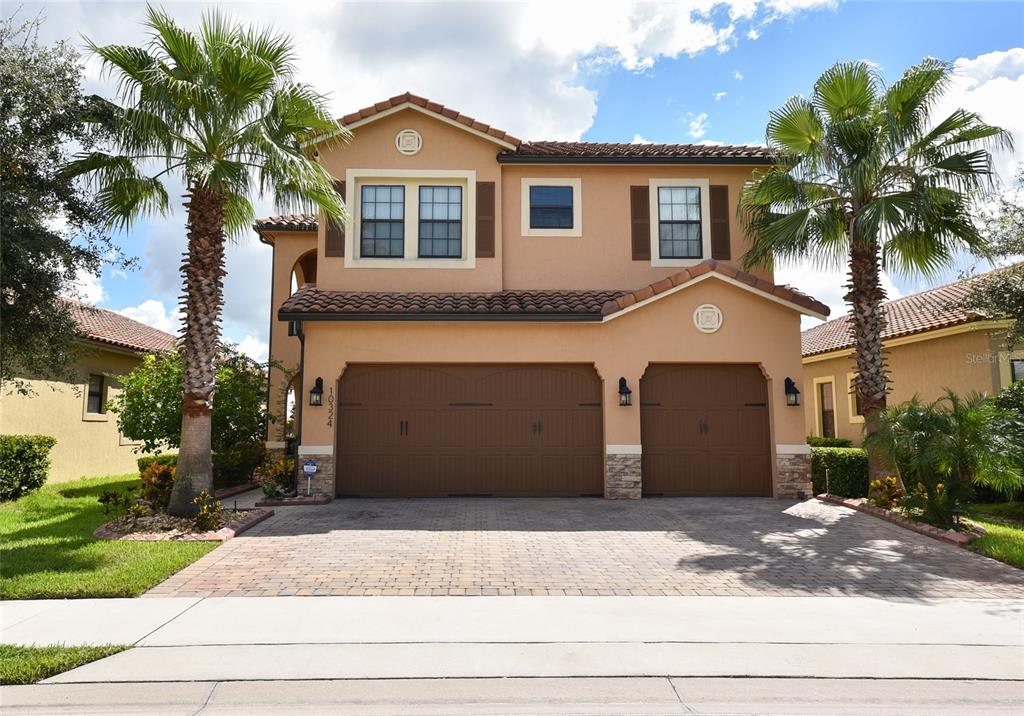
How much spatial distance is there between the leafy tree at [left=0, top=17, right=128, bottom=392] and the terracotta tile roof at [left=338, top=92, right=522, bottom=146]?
5.27m

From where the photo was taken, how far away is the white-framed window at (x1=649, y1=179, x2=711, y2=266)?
1449 cm

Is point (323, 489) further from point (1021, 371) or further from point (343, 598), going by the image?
point (1021, 371)

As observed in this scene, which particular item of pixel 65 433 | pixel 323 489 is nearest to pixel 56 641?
pixel 323 489

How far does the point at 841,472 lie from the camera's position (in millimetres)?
12789

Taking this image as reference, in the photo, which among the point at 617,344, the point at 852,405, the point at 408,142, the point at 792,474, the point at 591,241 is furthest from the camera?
the point at 852,405

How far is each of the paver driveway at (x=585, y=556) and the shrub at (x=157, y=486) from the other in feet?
5.90

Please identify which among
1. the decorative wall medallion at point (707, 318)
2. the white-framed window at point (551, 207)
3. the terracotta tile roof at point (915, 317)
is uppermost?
the white-framed window at point (551, 207)

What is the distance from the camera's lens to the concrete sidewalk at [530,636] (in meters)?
4.56

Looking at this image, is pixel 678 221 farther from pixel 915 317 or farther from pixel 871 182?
pixel 915 317

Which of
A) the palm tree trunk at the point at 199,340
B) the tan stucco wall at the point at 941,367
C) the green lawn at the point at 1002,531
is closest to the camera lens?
the green lawn at the point at 1002,531

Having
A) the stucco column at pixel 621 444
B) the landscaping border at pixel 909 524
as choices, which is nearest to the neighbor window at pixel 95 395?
the stucco column at pixel 621 444

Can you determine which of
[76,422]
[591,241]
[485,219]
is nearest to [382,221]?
[485,219]

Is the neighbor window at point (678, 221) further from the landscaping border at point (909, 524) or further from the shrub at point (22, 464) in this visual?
the shrub at point (22, 464)

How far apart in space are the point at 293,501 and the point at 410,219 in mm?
6428
